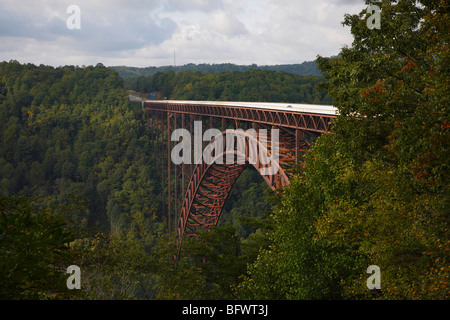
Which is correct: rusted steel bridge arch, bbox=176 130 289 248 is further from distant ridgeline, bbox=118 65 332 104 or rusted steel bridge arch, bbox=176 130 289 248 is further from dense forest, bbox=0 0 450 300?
distant ridgeline, bbox=118 65 332 104

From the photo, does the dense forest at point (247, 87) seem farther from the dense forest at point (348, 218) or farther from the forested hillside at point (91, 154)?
the dense forest at point (348, 218)

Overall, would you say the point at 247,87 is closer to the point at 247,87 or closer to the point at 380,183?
the point at 247,87

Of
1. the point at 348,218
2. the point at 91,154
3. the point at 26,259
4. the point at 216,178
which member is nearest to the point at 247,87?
the point at 91,154

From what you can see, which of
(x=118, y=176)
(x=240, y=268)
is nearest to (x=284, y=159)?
(x=240, y=268)

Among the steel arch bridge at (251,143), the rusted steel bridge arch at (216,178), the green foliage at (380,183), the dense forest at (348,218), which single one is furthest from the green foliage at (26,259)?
the rusted steel bridge arch at (216,178)

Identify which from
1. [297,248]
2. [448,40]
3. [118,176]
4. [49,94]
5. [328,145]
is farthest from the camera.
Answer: [49,94]

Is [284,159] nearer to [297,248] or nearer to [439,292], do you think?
[297,248]

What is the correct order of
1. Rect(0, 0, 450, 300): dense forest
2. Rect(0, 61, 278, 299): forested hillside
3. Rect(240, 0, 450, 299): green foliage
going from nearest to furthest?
1. Rect(0, 0, 450, 300): dense forest
2. Rect(240, 0, 450, 299): green foliage
3. Rect(0, 61, 278, 299): forested hillside

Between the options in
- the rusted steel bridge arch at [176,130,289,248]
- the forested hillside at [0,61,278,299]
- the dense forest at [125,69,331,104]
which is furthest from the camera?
the dense forest at [125,69,331,104]

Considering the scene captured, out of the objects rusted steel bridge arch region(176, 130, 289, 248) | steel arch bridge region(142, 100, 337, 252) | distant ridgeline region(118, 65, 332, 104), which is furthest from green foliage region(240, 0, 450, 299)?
distant ridgeline region(118, 65, 332, 104)
